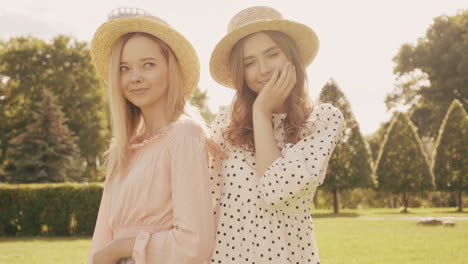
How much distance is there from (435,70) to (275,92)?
38.7 meters

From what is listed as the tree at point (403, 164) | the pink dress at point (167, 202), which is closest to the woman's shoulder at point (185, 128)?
the pink dress at point (167, 202)

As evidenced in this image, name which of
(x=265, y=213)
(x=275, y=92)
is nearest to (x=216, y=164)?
(x=265, y=213)

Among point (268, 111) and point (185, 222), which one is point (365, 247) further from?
point (185, 222)

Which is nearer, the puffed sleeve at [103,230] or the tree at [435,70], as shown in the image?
the puffed sleeve at [103,230]

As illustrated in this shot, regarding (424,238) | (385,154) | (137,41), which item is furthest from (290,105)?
(385,154)

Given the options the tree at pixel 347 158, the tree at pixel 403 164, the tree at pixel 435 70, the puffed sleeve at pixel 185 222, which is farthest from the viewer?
the tree at pixel 435 70

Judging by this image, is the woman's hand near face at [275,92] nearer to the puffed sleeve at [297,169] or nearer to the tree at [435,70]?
the puffed sleeve at [297,169]

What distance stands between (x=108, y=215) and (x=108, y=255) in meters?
0.49

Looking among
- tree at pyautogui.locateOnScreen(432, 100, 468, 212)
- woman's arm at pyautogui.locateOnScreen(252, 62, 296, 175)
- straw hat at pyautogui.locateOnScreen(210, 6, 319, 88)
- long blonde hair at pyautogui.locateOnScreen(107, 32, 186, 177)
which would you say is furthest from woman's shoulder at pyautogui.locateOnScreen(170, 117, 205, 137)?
tree at pyautogui.locateOnScreen(432, 100, 468, 212)

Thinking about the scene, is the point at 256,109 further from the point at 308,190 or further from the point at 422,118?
the point at 422,118

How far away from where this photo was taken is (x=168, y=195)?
255 cm

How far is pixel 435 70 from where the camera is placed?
3828 cm

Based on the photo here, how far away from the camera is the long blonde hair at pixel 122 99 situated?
2.82 metres

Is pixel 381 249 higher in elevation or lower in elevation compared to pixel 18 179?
lower
